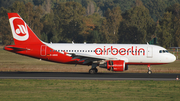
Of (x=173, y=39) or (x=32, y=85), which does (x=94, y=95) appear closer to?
(x=32, y=85)

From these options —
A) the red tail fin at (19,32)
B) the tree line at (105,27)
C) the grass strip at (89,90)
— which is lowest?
the grass strip at (89,90)

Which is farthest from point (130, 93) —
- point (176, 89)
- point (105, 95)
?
point (176, 89)

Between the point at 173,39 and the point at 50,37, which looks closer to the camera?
the point at 173,39

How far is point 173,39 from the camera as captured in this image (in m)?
104

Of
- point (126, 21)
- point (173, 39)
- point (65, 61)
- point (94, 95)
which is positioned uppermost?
point (126, 21)

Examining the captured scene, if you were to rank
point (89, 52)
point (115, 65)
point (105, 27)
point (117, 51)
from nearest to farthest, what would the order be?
point (115, 65) < point (117, 51) < point (89, 52) < point (105, 27)

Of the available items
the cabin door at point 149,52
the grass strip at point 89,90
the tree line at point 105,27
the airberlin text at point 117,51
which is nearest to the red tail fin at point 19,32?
the airberlin text at point 117,51

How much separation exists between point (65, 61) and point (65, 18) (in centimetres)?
9010

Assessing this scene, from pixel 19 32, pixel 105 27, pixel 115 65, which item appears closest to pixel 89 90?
pixel 115 65

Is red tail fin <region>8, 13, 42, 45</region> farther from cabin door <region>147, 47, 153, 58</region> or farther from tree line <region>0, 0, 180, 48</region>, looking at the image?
tree line <region>0, 0, 180, 48</region>

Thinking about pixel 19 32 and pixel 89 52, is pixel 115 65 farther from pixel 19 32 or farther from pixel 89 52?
pixel 19 32

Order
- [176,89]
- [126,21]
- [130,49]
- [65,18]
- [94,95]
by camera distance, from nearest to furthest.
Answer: [94,95], [176,89], [130,49], [126,21], [65,18]

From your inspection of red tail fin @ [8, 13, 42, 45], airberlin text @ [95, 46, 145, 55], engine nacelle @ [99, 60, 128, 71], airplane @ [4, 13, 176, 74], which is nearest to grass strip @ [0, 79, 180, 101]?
engine nacelle @ [99, 60, 128, 71]

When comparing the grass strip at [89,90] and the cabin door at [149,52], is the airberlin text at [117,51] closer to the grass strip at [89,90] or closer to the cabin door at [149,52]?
the cabin door at [149,52]
